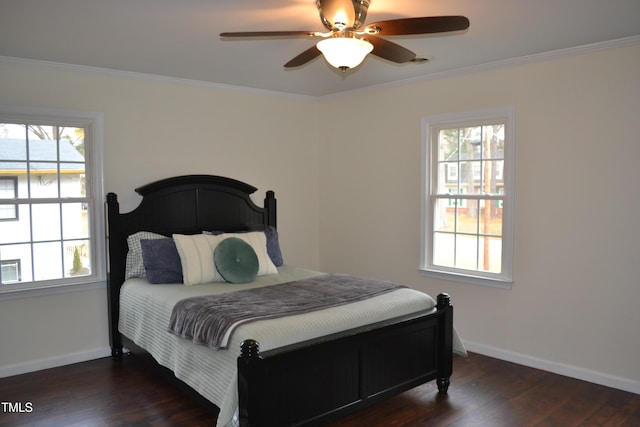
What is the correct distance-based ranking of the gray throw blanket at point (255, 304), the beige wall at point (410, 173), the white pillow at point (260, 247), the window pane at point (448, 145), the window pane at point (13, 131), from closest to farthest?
the gray throw blanket at point (255, 304) → the beige wall at point (410, 173) → the window pane at point (13, 131) → the white pillow at point (260, 247) → the window pane at point (448, 145)

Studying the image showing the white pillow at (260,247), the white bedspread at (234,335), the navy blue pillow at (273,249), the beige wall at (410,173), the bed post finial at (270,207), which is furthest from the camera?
the bed post finial at (270,207)

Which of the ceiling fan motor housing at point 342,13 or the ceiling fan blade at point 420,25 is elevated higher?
the ceiling fan motor housing at point 342,13

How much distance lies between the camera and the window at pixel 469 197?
4.03m

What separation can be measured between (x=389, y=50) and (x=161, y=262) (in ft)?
7.92

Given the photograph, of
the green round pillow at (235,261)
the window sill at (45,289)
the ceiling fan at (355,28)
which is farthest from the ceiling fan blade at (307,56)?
the window sill at (45,289)

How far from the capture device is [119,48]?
3469 mm

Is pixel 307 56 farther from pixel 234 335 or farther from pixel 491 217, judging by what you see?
pixel 491 217

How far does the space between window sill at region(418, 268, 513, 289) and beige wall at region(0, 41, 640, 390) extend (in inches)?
2.2

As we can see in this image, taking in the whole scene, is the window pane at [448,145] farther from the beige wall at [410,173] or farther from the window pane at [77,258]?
the window pane at [77,258]

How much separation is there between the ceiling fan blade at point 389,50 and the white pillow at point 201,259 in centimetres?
214

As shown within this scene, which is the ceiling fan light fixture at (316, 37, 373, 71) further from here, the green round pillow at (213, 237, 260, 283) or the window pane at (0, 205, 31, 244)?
the window pane at (0, 205, 31, 244)

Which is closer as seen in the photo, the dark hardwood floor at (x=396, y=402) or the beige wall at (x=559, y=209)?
the dark hardwood floor at (x=396, y=402)

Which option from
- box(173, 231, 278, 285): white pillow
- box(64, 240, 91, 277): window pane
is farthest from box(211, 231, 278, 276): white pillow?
box(64, 240, 91, 277): window pane

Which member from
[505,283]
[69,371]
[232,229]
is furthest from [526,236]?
[69,371]
